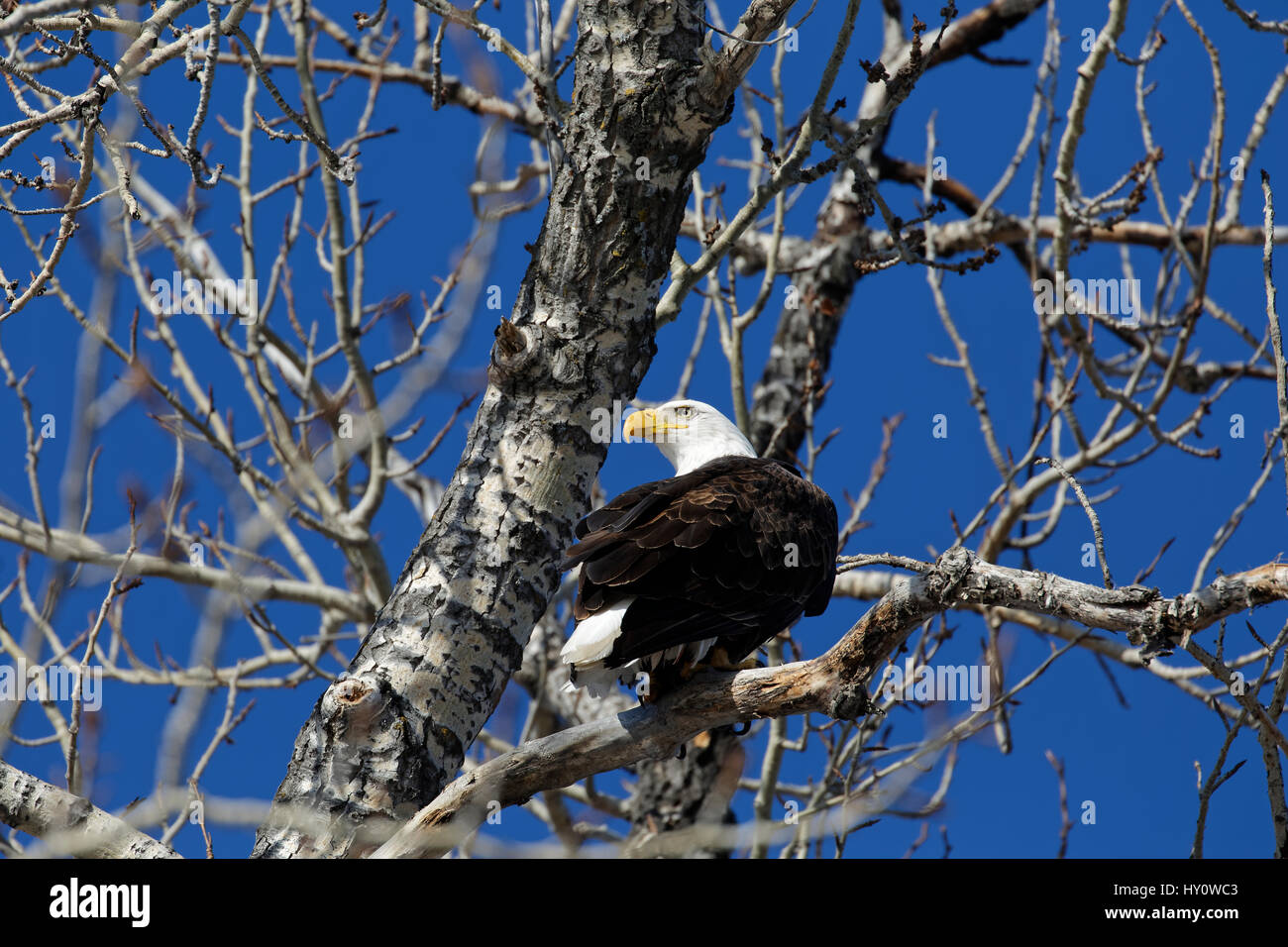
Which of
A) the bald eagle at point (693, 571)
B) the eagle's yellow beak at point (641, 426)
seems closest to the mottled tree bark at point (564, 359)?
the bald eagle at point (693, 571)

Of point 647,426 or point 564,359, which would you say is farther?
point 647,426

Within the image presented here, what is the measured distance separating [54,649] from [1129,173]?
204 inches

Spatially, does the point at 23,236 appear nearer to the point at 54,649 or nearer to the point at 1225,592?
the point at 54,649

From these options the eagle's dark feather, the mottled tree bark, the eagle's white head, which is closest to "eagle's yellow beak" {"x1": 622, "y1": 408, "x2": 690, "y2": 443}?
the eagle's white head

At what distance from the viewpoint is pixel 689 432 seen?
16.2 feet

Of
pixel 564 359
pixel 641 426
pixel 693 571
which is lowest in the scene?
pixel 693 571

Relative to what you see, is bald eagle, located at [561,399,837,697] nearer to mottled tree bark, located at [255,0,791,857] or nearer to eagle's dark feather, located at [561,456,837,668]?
eagle's dark feather, located at [561,456,837,668]

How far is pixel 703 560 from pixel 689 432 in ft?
5.39

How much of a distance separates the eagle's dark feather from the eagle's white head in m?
1.08

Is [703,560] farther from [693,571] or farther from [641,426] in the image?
[641,426]

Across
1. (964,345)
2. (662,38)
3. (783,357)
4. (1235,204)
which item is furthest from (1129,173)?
(662,38)

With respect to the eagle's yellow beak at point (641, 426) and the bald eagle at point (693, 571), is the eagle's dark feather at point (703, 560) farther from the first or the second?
the eagle's yellow beak at point (641, 426)

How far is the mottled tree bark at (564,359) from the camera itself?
11.6 ft

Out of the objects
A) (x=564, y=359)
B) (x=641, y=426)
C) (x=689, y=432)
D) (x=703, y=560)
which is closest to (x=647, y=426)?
(x=641, y=426)
